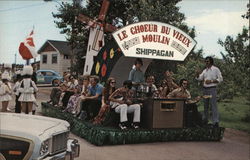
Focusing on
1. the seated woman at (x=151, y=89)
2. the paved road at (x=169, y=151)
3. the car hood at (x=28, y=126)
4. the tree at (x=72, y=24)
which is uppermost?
the tree at (x=72, y=24)

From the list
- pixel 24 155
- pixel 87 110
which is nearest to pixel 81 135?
pixel 87 110

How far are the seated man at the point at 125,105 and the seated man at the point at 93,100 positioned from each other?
0.90 metres

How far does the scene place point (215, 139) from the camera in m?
8.75

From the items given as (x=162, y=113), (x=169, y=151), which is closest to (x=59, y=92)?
(x=162, y=113)

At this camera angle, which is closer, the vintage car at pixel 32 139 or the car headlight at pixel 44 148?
the vintage car at pixel 32 139

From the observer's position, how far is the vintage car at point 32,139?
3.21 metres

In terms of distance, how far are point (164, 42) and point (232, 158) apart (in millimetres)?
4042

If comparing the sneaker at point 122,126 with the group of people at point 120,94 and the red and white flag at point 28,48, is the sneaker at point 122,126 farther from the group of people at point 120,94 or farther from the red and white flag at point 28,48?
the red and white flag at point 28,48

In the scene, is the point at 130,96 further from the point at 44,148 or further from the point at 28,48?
the point at 44,148

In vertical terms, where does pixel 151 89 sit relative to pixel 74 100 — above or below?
above

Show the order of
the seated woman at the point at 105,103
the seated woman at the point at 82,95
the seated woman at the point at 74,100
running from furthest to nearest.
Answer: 1. the seated woman at the point at 74,100
2. the seated woman at the point at 82,95
3. the seated woman at the point at 105,103

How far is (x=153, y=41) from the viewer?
9.58m

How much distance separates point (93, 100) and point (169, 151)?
2.63m

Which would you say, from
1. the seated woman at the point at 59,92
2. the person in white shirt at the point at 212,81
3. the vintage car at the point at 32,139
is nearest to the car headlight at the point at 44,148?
the vintage car at the point at 32,139
